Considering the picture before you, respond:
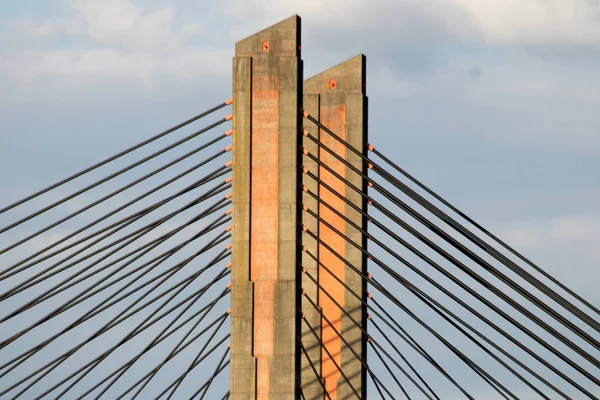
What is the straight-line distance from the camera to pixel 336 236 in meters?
63.9

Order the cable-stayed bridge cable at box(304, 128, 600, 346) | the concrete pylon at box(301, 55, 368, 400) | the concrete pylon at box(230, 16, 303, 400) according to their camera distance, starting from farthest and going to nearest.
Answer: the concrete pylon at box(301, 55, 368, 400) < the concrete pylon at box(230, 16, 303, 400) < the cable-stayed bridge cable at box(304, 128, 600, 346)

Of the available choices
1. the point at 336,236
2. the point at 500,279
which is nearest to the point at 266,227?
the point at 500,279

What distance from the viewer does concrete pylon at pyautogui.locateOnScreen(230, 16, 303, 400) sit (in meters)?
52.1

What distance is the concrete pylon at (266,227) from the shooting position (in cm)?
5206

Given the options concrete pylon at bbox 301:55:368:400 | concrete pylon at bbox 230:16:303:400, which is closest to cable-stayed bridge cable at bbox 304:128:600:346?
concrete pylon at bbox 230:16:303:400

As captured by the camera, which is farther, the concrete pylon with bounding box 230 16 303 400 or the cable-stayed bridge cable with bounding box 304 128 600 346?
the concrete pylon with bounding box 230 16 303 400

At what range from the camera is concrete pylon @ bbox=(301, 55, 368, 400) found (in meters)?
62.7

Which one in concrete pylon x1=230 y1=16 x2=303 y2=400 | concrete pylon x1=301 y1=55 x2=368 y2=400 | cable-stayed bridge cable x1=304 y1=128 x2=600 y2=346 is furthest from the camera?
concrete pylon x1=301 y1=55 x2=368 y2=400

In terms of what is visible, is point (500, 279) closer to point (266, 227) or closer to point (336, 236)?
point (266, 227)

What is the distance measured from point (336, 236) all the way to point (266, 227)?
11.8 metres

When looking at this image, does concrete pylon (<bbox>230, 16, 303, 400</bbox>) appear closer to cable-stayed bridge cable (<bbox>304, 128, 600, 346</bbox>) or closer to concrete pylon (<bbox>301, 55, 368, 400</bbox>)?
cable-stayed bridge cable (<bbox>304, 128, 600, 346</bbox>)

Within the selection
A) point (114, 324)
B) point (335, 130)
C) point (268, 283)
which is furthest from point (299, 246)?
point (335, 130)

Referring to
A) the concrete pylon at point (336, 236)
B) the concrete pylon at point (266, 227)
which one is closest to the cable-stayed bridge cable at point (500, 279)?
the concrete pylon at point (266, 227)

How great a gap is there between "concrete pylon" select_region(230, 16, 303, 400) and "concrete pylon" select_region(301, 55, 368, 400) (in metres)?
10.2
